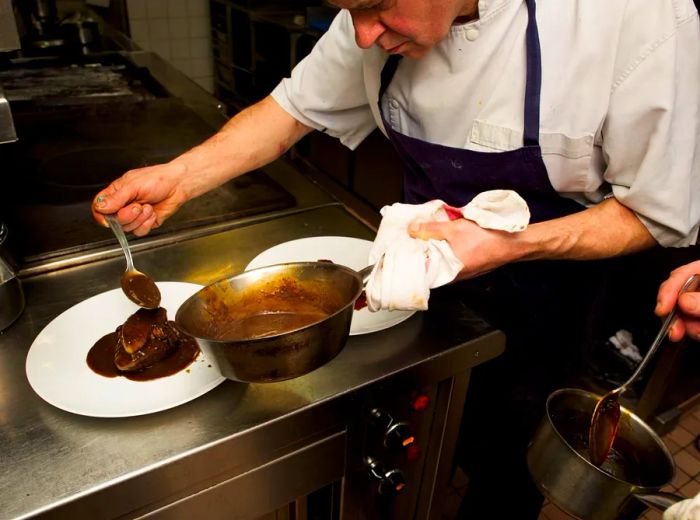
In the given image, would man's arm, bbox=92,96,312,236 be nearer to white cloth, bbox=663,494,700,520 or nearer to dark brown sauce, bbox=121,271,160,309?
dark brown sauce, bbox=121,271,160,309

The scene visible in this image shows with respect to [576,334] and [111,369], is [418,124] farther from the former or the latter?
[111,369]

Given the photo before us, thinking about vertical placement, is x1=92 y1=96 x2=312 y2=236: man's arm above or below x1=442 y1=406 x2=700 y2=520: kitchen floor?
above

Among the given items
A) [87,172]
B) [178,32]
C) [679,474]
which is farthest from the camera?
[178,32]

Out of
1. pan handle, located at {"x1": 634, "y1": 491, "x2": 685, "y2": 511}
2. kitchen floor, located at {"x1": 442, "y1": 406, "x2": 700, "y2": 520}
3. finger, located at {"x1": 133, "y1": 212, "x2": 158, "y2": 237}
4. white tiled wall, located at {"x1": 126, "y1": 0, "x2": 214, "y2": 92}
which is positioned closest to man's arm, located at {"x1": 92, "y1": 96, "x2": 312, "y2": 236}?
finger, located at {"x1": 133, "y1": 212, "x2": 158, "y2": 237}

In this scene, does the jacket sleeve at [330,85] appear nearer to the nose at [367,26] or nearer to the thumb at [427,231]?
the nose at [367,26]

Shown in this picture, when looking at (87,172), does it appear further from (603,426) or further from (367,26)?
(603,426)

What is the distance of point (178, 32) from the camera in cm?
487

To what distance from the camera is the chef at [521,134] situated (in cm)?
101

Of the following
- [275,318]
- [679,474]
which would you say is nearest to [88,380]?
[275,318]

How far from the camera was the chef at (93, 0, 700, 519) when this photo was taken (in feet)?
3.32

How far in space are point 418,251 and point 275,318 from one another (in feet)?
0.93

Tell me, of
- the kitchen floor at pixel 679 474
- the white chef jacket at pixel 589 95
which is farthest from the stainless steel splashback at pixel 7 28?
the kitchen floor at pixel 679 474

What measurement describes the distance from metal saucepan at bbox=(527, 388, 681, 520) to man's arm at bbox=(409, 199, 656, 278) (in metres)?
0.32

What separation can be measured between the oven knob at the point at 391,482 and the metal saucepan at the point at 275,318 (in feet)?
1.24
